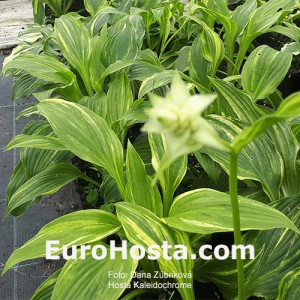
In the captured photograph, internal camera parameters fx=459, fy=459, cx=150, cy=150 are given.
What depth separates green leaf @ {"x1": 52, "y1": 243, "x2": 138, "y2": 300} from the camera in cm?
78

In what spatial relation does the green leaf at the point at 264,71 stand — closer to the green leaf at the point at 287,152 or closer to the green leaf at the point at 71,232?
the green leaf at the point at 287,152

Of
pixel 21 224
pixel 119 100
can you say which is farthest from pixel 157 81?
pixel 21 224

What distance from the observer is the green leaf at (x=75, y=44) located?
1.38 metres

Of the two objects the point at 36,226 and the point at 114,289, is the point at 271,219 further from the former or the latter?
the point at 36,226

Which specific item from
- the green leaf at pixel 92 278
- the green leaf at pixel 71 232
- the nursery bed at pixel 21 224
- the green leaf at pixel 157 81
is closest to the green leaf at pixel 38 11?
the nursery bed at pixel 21 224

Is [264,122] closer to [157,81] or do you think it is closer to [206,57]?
[157,81]

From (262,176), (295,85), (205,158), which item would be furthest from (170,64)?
(262,176)

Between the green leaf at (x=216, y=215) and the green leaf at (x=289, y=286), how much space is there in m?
0.10

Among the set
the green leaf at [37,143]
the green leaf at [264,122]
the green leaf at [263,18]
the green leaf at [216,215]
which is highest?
the green leaf at [264,122]

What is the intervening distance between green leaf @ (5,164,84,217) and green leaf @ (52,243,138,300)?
0.32m

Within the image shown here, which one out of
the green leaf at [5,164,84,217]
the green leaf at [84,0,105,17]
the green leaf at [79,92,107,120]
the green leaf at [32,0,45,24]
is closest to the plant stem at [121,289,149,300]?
the green leaf at [5,164,84,217]

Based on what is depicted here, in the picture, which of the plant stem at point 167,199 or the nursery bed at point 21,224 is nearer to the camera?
the plant stem at point 167,199

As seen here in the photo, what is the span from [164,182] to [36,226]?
2.50ft

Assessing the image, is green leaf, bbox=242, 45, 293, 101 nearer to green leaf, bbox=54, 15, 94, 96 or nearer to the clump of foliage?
the clump of foliage
